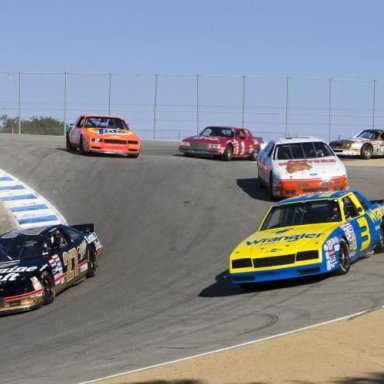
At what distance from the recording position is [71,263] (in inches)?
627

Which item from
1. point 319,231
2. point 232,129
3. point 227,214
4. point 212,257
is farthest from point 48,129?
point 319,231

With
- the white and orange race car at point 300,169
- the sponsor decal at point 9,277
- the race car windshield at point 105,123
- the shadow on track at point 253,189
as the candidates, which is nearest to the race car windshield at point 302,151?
the white and orange race car at point 300,169

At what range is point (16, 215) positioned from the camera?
22812mm

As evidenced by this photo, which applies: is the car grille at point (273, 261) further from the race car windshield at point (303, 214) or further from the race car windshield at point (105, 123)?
the race car windshield at point (105, 123)

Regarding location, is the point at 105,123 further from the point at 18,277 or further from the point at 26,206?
the point at 18,277

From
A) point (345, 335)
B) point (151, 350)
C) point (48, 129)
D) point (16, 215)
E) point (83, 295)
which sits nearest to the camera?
point (345, 335)

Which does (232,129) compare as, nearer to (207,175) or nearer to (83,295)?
(207,175)

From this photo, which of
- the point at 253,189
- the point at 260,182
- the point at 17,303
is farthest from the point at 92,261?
the point at 260,182

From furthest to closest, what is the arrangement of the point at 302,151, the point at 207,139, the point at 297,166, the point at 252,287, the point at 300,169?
the point at 207,139, the point at 302,151, the point at 297,166, the point at 300,169, the point at 252,287

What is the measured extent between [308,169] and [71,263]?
8274mm

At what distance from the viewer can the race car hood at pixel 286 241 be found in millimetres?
13492

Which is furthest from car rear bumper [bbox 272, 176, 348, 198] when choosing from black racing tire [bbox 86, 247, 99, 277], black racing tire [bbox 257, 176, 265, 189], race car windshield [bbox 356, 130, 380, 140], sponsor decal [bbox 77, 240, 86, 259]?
race car windshield [bbox 356, 130, 380, 140]

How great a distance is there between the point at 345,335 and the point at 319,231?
4.73 metres

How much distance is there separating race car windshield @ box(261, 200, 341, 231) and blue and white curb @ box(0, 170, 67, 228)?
8.35m
